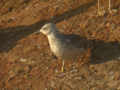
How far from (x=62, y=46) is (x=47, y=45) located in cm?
161

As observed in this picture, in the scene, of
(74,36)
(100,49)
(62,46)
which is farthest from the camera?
(74,36)

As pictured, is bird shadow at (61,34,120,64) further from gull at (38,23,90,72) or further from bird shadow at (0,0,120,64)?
gull at (38,23,90,72)

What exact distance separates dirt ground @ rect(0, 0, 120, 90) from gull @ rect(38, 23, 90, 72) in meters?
0.38

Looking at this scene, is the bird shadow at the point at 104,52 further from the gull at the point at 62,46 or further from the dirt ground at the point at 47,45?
the gull at the point at 62,46

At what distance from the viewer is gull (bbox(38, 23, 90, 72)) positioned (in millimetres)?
6195

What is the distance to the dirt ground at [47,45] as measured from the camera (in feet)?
20.0

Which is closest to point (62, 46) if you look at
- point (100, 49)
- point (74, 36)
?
point (74, 36)

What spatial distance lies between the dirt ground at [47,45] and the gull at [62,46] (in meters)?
0.38

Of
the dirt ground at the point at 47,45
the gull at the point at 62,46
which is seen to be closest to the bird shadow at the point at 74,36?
the dirt ground at the point at 47,45

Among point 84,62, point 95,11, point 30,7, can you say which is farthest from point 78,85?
point 30,7

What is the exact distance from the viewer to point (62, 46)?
6203 millimetres

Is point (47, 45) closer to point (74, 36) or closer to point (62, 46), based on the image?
point (74, 36)

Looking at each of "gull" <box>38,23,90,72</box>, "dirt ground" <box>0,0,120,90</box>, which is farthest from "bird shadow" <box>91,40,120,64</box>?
"gull" <box>38,23,90,72</box>

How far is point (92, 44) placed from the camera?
709 centimetres
